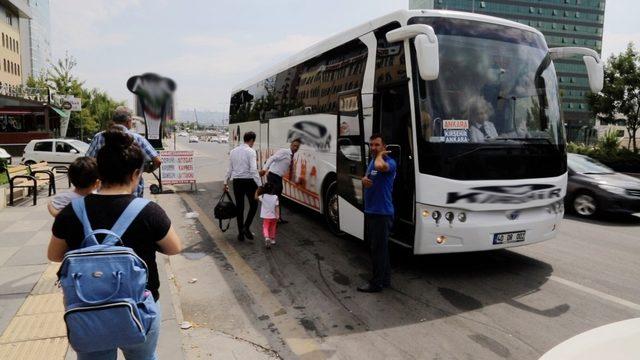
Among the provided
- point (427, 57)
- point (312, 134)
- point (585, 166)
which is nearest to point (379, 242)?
point (427, 57)

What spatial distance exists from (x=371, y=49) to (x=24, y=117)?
37.7m

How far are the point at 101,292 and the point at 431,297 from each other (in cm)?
404

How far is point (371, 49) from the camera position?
21.8ft

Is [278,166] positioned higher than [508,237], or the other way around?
[278,166]

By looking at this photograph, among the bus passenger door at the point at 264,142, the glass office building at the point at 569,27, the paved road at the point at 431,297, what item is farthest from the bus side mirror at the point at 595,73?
the glass office building at the point at 569,27

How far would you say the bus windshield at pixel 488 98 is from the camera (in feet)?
18.0

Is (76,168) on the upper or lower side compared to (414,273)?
upper

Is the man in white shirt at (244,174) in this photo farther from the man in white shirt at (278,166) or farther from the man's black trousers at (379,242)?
the man's black trousers at (379,242)

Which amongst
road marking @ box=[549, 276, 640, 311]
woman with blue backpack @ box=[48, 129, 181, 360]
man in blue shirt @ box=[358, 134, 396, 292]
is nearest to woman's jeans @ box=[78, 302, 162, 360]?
woman with blue backpack @ box=[48, 129, 181, 360]

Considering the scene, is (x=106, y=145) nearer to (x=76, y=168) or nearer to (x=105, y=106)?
(x=76, y=168)

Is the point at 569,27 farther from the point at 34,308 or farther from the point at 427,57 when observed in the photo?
the point at 34,308

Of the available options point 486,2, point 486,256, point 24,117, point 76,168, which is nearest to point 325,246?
point 486,256

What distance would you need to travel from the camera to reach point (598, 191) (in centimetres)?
1023

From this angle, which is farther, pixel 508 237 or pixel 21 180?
pixel 21 180
